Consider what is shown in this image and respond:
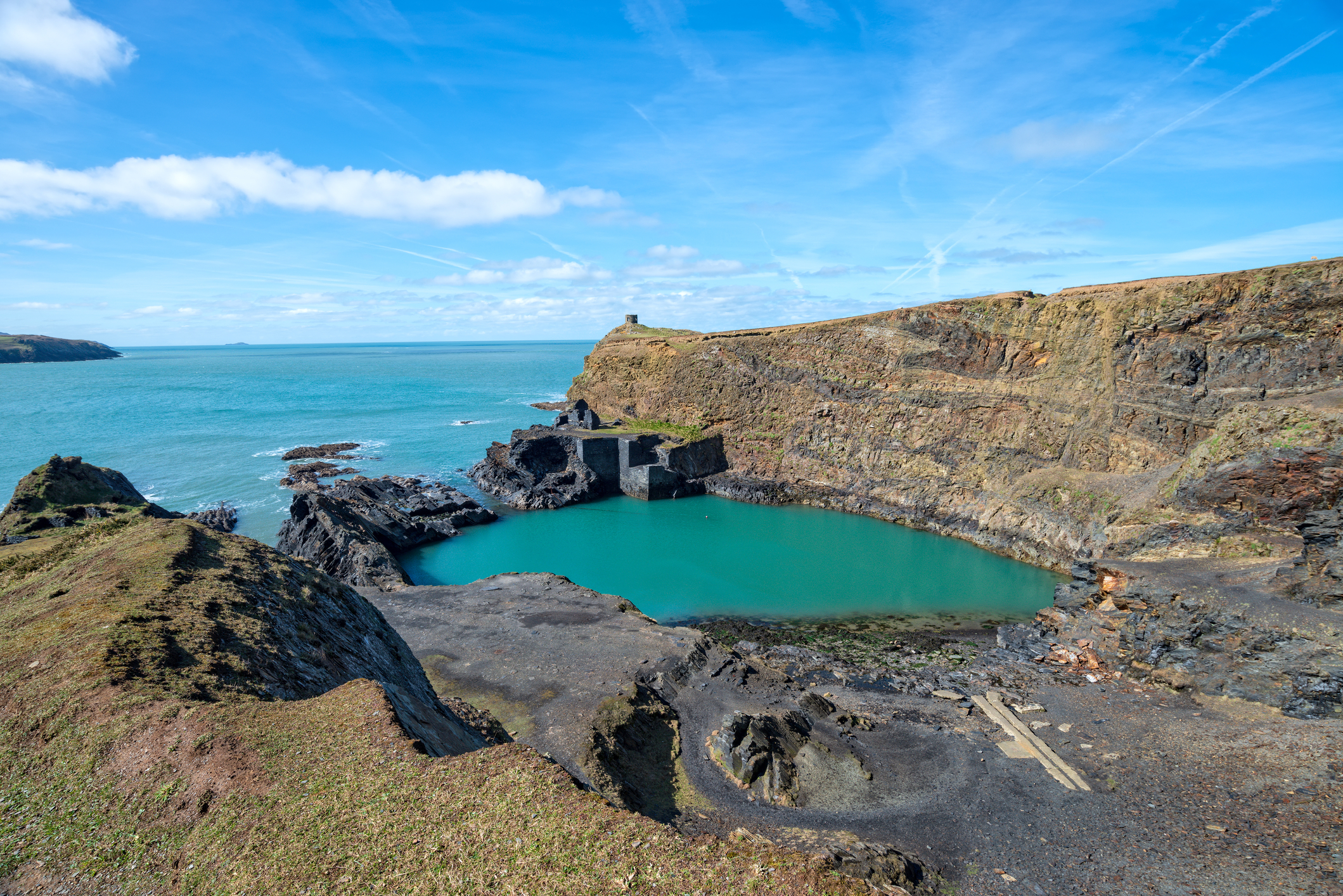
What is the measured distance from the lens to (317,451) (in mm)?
61281

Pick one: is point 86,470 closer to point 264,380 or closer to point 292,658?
point 292,658

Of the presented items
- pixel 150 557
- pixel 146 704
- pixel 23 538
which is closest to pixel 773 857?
pixel 146 704

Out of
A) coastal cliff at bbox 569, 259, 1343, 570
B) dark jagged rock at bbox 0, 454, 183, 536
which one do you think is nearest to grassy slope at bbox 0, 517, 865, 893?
dark jagged rock at bbox 0, 454, 183, 536

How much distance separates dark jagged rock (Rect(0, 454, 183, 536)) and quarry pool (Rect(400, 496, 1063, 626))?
1312cm

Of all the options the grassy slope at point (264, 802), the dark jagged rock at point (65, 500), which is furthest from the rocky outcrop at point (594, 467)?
the grassy slope at point (264, 802)

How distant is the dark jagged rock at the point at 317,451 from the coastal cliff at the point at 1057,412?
33672mm

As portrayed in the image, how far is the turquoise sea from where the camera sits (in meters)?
30.4

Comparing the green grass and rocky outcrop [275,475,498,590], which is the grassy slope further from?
the green grass

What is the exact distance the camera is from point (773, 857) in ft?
22.2

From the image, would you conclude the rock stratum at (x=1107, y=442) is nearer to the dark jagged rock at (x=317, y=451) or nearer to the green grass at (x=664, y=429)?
the green grass at (x=664, y=429)

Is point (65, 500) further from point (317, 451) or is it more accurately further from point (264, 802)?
point (317, 451)

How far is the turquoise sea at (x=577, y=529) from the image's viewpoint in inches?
1198

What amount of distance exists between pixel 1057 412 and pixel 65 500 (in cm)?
5144

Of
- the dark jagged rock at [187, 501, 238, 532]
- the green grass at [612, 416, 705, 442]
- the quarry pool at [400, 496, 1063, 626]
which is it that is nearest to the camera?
the quarry pool at [400, 496, 1063, 626]
